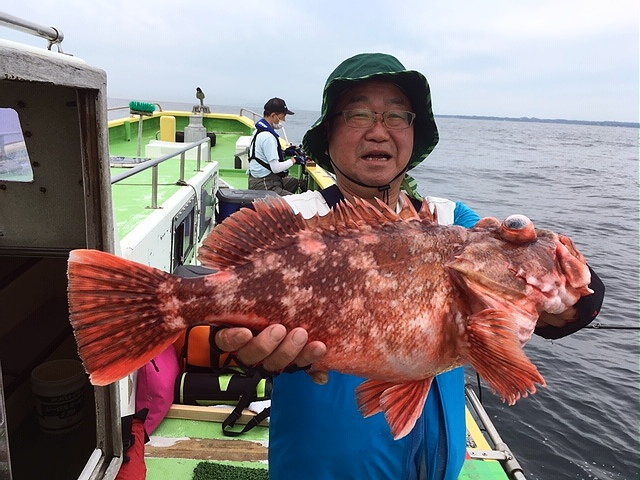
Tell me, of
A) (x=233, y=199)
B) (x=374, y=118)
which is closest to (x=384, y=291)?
(x=374, y=118)

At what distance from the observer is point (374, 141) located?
7.86 feet

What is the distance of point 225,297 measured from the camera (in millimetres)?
1675

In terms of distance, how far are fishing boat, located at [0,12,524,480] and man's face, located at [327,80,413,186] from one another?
1.14 meters

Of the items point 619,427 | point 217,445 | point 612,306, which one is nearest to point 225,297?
point 217,445

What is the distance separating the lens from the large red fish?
5.50 ft

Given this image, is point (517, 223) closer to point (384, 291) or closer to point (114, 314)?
point (384, 291)

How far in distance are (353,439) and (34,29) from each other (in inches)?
78.9

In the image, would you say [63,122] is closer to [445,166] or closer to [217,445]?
[217,445]

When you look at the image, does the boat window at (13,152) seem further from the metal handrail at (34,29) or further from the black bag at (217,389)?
the black bag at (217,389)

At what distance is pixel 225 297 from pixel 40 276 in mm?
2781

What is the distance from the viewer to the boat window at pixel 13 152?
2170 mm

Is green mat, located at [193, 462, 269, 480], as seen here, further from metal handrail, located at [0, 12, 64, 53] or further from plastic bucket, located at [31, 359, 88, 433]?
metal handrail, located at [0, 12, 64, 53]

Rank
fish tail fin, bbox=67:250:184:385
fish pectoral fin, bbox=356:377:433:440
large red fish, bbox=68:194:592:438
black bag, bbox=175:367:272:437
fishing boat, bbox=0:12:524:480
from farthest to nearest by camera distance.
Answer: black bag, bbox=175:367:272:437, fishing boat, bbox=0:12:524:480, fish pectoral fin, bbox=356:377:433:440, large red fish, bbox=68:194:592:438, fish tail fin, bbox=67:250:184:385

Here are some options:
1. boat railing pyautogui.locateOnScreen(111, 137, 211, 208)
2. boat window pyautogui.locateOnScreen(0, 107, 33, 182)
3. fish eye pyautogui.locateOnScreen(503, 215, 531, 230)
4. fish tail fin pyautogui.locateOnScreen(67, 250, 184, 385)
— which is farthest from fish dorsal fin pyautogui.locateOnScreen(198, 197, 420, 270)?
boat window pyautogui.locateOnScreen(0, 107, 33, 182)
